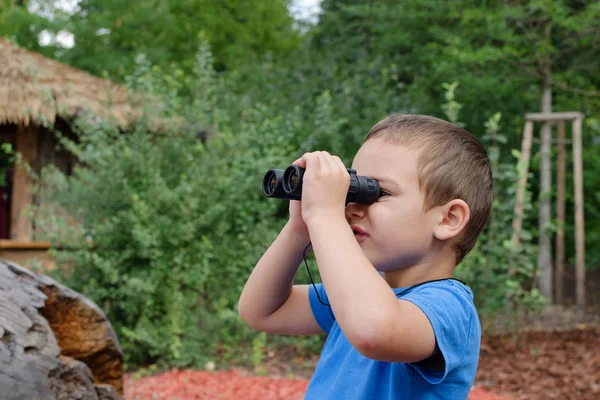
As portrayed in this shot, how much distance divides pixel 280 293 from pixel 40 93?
8587 mm

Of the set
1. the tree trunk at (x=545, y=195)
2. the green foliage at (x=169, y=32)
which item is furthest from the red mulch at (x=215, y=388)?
the green foliage at (x=169, y=32)

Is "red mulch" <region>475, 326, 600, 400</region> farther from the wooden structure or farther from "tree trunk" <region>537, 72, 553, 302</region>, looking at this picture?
"tree trunk" <region>537, 72, 553, 302</region>

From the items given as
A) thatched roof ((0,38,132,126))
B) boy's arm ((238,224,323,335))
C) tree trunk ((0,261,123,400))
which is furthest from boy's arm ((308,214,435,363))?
thatched roof ((0,38,132,126))

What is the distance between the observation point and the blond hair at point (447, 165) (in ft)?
5.12

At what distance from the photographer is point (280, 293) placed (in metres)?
1.93

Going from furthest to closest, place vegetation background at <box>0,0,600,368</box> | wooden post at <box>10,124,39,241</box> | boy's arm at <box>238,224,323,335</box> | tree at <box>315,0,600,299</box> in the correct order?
1. wooden post at <box>10,124,39,241</box>
2. tree at <box>315,0,600,299</box>
3. vegetation background at <box>0,0,600,368</box>
4. boy's arm at <box>238,224,323,335</box>

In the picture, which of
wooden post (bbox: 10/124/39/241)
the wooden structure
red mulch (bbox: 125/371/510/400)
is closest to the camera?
red mulch (bbox: 125/371/510/400)

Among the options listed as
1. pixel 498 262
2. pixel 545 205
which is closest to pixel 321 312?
pixel 498 262

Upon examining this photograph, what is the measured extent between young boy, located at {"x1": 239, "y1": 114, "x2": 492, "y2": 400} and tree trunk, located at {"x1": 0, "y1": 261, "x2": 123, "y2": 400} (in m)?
1.15

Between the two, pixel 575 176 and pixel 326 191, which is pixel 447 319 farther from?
pixel 575 176

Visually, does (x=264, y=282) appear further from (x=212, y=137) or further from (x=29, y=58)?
(x=29, y=58)

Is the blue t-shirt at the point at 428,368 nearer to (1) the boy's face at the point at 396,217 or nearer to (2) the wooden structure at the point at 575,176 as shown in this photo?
(1) the boy's face at the point at 396,217

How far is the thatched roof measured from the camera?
371 inches

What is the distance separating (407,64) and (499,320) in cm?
550
